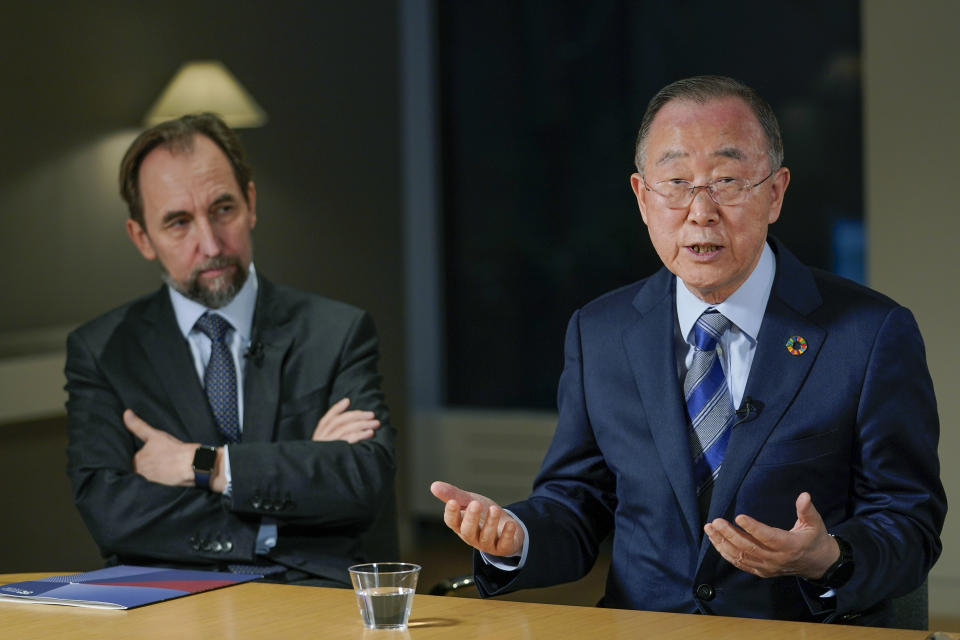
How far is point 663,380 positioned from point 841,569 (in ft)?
1.59

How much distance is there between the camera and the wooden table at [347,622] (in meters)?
1.86

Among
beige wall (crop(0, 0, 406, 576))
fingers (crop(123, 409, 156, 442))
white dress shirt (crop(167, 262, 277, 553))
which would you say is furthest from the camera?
beige wall (crop(0, 0, 406, 576))

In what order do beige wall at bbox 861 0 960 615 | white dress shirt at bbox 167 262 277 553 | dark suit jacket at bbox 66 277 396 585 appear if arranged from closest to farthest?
dark suit jacket at bbox 66 277 396 585 → white dress shirt at bbox 167 262 277 553 → beige wall at bbox 861 0 960 615

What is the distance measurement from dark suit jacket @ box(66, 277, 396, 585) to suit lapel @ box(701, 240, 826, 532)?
99 centimetres

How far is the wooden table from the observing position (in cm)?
186

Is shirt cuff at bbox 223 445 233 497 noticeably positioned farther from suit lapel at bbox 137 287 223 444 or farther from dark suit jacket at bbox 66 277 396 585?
suit lapel at bbox 137 287 223 444

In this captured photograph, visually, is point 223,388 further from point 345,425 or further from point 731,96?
point 731,96

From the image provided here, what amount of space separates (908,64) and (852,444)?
3488 mm

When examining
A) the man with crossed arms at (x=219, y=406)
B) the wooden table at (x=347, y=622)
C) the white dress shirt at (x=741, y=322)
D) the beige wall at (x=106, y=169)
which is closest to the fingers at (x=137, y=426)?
the man with crossed arms at (x=219, y=406)

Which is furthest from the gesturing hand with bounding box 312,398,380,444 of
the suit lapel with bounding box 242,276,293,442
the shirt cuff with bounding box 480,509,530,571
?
the shirt cuff with bounding box 480,509,530,571

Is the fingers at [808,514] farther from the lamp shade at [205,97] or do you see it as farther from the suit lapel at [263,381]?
the lamp shade at [205,97]

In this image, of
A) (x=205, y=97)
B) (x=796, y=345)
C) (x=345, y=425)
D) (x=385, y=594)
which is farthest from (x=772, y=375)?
(x=205, y=97)

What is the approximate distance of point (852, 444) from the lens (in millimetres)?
2271

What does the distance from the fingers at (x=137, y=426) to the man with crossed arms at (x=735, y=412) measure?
109 cm
